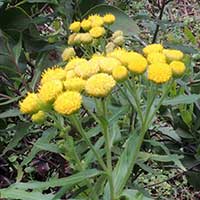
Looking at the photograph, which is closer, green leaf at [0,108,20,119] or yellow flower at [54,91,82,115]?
yellow flower at [54,91,82,115]

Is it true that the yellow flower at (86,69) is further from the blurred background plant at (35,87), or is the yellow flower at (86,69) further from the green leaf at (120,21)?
the green leaf at (120,21)

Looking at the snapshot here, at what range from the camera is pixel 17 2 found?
1.64 meters

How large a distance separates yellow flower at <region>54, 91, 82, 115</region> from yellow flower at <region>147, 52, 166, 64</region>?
156 mm

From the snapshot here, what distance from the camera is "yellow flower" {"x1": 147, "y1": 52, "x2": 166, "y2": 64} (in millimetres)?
1058

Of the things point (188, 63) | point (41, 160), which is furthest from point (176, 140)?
point (41, 160)

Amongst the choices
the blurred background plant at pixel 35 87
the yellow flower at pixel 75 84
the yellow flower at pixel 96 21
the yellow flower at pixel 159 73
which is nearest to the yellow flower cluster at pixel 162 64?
the yellow flower at pixel 159 73

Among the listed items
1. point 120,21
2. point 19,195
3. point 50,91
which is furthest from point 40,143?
point 120,21

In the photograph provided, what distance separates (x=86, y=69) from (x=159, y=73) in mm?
114

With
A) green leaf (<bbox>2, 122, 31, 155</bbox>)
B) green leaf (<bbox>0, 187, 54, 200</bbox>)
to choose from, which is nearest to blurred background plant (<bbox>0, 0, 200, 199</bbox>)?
green leaf (<bbox>2, 122, 31, 155</bbox>)

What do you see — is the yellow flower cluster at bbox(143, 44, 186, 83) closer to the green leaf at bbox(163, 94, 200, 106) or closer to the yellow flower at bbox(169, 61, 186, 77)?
the yellow flower at bbox(169, 61, 186, 77)

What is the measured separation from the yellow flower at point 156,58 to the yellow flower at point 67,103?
0.51 ft

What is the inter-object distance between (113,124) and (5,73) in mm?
419

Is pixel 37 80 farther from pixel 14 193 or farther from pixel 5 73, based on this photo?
pixel 14 193

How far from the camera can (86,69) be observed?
102cm
